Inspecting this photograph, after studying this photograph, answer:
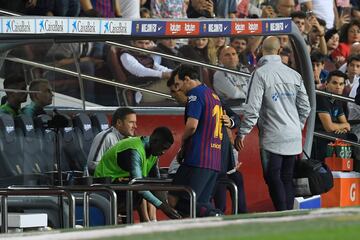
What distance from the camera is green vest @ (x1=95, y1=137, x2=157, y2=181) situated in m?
12.0

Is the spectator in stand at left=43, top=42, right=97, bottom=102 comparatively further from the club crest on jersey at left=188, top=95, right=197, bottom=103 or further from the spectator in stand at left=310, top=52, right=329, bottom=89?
the spectator in stand at left=310, top=52, right=329, bottom=89

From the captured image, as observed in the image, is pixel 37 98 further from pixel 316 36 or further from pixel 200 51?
pixel 316 36

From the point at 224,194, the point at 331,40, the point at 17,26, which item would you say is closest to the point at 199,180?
the point at 224,194

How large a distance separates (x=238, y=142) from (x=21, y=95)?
204 cm

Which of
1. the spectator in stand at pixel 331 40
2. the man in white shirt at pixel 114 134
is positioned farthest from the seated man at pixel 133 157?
the spectator in stand at pixel 331 40

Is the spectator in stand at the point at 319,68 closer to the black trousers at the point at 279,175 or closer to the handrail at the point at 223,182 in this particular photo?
the black trousers at the point at 279,175

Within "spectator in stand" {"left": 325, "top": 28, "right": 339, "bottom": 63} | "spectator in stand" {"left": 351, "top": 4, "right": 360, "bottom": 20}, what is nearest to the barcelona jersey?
"spectator in stand" {"left": 325, "top": 28, "right": 339, "bottom": 63}

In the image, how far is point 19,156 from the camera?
1182 centimetres

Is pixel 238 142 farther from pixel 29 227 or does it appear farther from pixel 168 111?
pixel 29 227

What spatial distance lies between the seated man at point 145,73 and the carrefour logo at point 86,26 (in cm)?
359

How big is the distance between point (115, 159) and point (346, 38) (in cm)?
968

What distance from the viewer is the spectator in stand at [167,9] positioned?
17.7 metres

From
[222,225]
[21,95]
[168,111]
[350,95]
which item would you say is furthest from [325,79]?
[222,225]

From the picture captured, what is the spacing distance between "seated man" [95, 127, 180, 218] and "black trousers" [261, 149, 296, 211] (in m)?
1.15
